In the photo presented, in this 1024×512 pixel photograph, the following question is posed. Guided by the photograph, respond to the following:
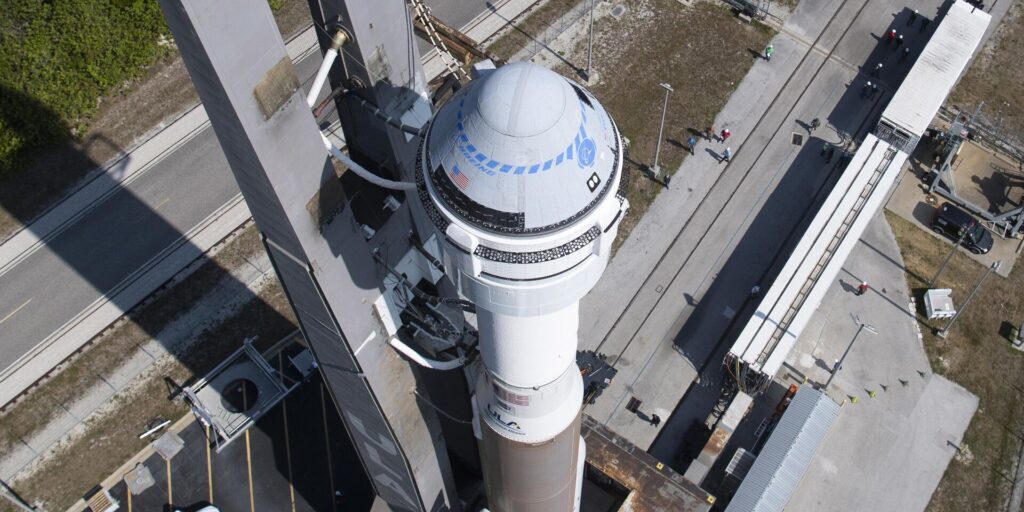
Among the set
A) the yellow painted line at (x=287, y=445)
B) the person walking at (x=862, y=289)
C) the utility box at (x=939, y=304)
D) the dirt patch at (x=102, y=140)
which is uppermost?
the utility box at (x=939, y=304)

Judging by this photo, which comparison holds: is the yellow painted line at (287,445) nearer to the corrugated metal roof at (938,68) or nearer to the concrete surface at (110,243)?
the concrete surface at (110,243)

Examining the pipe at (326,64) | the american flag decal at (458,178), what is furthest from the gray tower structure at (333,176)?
the american flag decal at (458,178)

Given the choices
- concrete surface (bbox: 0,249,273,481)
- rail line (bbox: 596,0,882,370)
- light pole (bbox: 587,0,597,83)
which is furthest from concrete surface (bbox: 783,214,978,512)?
concrete surface (bbox: 0,249,273,481)

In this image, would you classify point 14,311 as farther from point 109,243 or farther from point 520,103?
point 520,103

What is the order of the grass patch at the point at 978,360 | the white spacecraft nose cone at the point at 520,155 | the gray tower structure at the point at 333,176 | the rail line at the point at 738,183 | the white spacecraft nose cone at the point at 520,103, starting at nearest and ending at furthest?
1. the white spacecraft nose cone at the point at 520,103
2. the white spacecraft nose cone at the point at 520,155
3. the gray tower structure at the point at 333,176
4. the grass patch at the point at 978,360
5. the rail line at the point at 738,183

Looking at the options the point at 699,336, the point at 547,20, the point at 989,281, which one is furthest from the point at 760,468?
the point at 547,20

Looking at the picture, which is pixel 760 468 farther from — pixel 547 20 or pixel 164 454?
pixel 547 20

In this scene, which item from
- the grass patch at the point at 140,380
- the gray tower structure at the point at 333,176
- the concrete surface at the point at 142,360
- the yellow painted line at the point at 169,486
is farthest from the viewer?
the concrete surface at the point at 142,360
